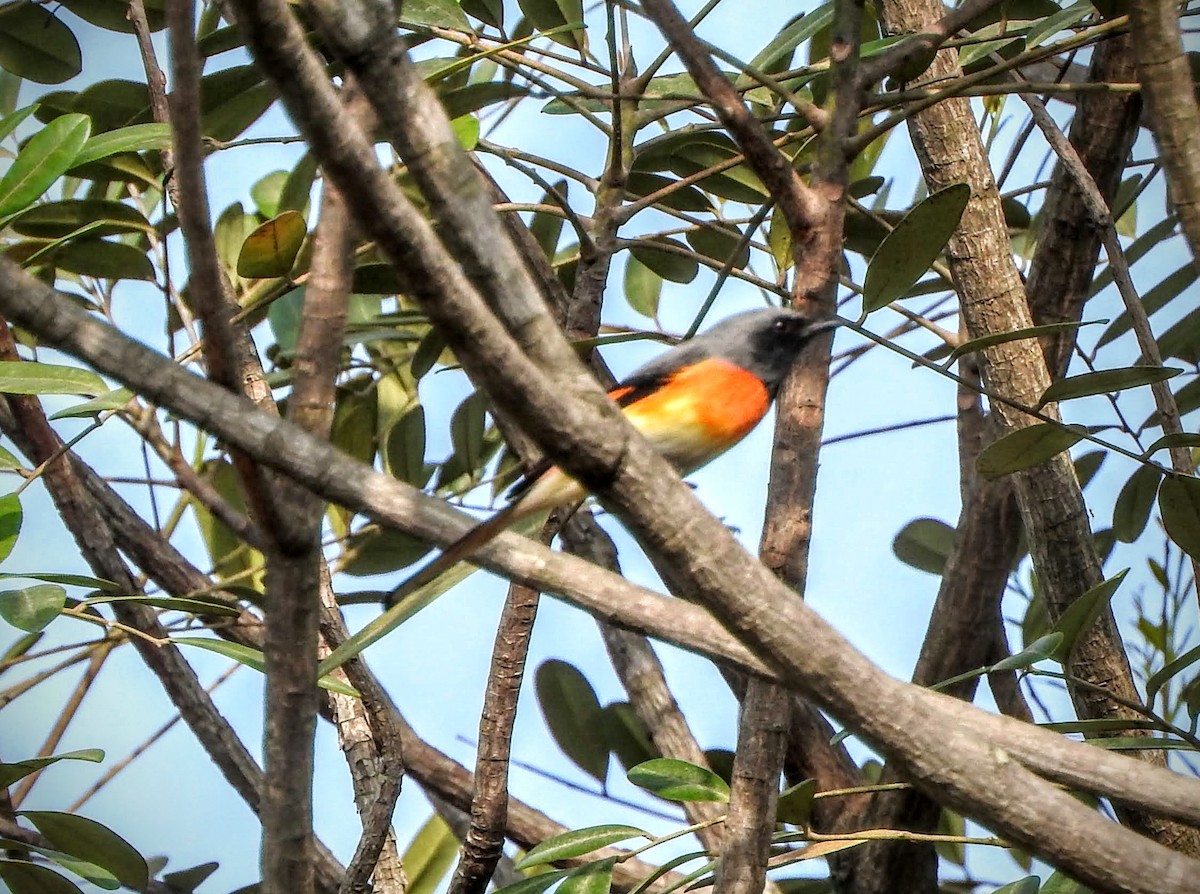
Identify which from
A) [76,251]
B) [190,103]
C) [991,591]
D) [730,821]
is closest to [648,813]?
[991,591]

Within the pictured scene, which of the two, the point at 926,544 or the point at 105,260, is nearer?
the point at 105,260

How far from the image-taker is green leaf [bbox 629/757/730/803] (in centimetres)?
178

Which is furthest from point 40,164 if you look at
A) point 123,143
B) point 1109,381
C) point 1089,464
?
point 1089,464

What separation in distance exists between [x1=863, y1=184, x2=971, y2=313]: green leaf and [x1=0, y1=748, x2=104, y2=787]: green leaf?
1229 mm

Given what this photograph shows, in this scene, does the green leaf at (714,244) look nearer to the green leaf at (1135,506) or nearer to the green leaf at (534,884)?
the green leaf at (1135,506)

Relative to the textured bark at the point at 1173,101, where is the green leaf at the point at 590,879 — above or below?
below

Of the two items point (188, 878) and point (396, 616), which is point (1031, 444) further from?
point (188, 878)

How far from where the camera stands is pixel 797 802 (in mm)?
1701

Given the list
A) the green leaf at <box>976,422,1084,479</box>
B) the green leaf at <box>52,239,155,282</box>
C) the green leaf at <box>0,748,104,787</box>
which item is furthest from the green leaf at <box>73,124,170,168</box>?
the green leaf at <box>976,422,1084,479</box>

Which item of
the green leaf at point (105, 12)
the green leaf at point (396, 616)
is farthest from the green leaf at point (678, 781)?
the green leaf at point (105, 12)

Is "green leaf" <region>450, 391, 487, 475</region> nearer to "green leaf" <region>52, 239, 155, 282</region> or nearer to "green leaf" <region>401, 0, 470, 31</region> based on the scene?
"green leaf" <region>52, 239, 155, 282</region>

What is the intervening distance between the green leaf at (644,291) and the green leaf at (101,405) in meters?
1.61

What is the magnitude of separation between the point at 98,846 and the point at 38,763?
416 millimetres

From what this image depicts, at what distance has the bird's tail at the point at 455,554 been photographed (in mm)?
1346
